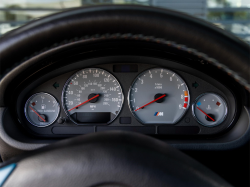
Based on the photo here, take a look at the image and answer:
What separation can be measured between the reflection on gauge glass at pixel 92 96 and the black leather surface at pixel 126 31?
161cm

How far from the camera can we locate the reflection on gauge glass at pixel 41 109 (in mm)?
2408

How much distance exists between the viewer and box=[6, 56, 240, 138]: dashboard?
2.38m

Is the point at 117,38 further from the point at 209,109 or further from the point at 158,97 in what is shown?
the point at 209,109

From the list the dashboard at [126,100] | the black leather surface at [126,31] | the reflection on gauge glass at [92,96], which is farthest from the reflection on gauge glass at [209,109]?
the black leather surface at [126,31]

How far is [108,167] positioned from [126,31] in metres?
0.46

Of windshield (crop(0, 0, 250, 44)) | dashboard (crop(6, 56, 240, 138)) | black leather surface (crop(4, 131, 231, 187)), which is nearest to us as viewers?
black leather surface (crop(4, 131, 231, 187))

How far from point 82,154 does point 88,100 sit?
1.50 metres

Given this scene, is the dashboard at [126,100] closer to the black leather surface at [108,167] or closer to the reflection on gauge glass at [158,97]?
the reflection on gauge glass at [158,97]

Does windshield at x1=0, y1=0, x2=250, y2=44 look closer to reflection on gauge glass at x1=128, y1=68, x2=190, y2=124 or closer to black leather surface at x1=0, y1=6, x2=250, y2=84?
reflection on gauge glass at x1=128, y1=68, x2=190, y2=124

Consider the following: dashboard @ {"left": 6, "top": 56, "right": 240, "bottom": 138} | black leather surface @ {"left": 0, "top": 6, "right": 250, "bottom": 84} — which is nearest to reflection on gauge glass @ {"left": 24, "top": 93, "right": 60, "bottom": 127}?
dashboard @ {"left": 6, "top": 56, "right": 240, "bottom": 138}

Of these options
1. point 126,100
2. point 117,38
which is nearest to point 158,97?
point 126,100

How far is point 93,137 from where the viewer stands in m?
1.03

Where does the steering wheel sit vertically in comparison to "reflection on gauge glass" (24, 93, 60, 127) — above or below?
above

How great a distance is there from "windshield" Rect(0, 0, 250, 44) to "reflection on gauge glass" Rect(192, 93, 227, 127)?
1828 mm
